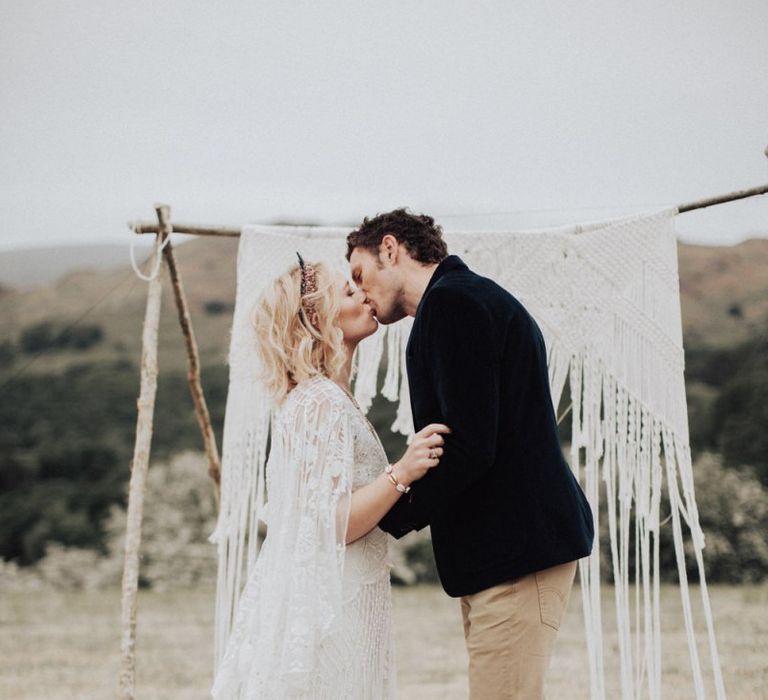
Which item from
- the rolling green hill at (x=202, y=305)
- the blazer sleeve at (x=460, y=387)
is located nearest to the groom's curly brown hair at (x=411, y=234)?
the blazer sleeve at (x=460, y=387)

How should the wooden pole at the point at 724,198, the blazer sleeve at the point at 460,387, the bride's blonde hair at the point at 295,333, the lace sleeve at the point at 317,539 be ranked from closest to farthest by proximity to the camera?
the blazer sleeve at the point at 460,387 → the lace sleeve at the point at 317,539 → the bride's blonde hair at the point at 295,333 → the wooden pole at the point at 724,198

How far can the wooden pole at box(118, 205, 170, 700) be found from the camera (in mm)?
2771

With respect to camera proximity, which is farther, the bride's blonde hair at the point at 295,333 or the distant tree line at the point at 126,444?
the distant tree line at the point at 126,444

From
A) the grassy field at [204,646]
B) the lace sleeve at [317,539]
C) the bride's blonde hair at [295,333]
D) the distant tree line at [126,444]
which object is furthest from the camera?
the distant tree line at [126,444]

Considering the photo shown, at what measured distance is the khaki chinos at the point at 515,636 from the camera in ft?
6.27

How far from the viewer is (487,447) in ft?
6.12

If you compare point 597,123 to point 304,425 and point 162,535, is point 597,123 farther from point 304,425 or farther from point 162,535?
point 304,425

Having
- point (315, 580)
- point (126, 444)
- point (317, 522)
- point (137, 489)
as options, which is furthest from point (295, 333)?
point (126, 444)

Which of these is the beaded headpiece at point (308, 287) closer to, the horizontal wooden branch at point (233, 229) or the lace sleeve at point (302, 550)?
the lace sleeve at point (302, 550)

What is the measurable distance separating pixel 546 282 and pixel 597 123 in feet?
26.6

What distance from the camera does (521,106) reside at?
37.1 feet

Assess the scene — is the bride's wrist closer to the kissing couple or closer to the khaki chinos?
the kissing couple

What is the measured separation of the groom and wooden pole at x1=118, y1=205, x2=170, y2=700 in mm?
1131

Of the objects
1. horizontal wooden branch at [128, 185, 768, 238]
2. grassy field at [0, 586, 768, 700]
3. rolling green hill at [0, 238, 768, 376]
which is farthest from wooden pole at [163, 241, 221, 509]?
rolling green hill at [0, 238, 768, 376]
